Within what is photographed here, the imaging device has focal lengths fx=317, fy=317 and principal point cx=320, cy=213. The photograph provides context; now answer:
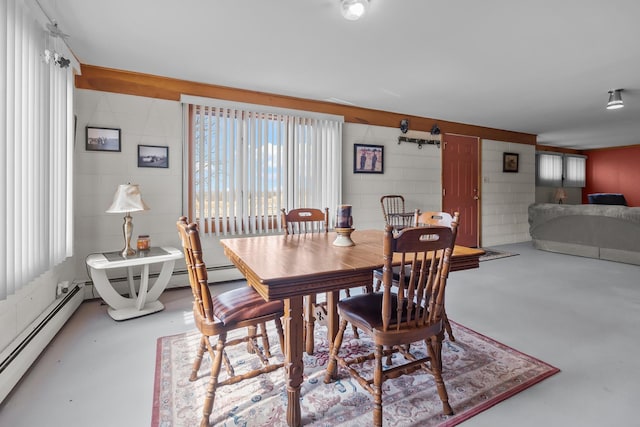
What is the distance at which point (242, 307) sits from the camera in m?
1.76

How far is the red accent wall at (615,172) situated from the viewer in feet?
28.2

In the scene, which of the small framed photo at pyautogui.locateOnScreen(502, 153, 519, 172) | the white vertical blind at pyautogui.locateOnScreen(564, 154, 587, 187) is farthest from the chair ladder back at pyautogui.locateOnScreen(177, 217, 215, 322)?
the white vertical blind at pyautogui.locateOnScreen(564, 154, 587, 187)

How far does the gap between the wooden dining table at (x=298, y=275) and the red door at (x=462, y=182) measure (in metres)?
4.40

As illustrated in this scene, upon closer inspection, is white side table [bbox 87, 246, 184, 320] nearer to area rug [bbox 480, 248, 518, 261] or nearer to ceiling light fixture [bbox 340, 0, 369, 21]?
ceiling light fixture [bbox 340, 0, 369, 21]

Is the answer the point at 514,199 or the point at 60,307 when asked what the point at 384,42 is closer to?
the point at 60,307

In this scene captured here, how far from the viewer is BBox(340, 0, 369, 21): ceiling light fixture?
86.7 inches

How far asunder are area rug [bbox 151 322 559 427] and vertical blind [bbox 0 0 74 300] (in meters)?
1.09

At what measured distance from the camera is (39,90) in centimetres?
227

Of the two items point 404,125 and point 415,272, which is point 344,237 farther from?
point 404,125

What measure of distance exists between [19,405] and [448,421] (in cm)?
229

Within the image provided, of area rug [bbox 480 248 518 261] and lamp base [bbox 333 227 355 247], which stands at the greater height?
lamp base [bbox 333 227 355 247]

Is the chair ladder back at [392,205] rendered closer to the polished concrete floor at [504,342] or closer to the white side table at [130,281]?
the polished concrete floor at [504,342]

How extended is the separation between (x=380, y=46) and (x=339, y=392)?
2846 millimetres

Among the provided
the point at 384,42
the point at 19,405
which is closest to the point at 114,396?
the point at 19,405
